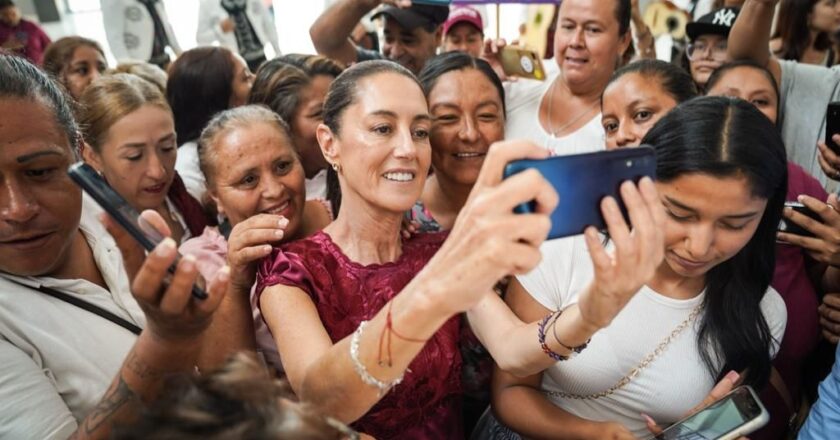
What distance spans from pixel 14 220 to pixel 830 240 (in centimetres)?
202

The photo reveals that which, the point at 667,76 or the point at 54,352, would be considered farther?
the point at 667,76

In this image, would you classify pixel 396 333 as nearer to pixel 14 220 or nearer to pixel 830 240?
pixel 14 220

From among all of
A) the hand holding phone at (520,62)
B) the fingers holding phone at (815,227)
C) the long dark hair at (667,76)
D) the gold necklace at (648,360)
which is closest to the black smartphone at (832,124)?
the fingers holding phone at (815,227)

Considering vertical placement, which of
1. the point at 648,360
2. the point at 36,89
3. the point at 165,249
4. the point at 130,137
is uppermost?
the point at 36,89

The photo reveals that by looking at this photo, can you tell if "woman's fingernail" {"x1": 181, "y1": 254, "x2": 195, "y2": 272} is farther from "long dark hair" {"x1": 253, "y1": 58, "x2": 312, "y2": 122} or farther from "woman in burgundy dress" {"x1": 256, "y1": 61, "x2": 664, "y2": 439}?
"long dark hair" {"x1": 253, "y1": 58, "x2": 312, "y2": 122}

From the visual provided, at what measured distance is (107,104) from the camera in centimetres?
200

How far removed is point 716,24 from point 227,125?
2316 mm

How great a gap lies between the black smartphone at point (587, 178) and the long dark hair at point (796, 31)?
10.1 ft

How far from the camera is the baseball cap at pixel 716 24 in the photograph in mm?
2741

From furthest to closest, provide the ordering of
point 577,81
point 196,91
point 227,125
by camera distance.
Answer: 1. point 196,91
2. point 577,81
3. point 227,125

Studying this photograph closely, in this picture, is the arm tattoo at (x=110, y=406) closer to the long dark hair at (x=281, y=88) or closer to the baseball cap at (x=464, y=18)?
the long dark hair at (x=281, y=88)

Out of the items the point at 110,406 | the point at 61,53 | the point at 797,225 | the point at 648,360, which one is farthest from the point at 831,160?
the point at 61,53

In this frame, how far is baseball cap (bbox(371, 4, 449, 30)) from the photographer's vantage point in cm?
329

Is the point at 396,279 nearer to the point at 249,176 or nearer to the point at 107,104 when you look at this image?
the point at 249,176
